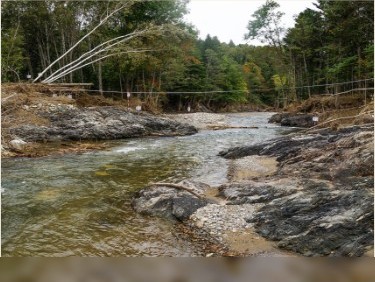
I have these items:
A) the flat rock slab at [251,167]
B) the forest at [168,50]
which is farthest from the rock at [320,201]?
the forest at [168,50]

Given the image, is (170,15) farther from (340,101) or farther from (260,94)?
(260,94)

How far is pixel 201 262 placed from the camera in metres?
1.65

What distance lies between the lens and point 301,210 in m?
4.27

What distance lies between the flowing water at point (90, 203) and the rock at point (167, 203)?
17 centimetres

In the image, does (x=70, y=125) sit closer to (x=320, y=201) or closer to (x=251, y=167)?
(x=251, y=167)

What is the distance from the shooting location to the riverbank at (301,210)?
3.49m

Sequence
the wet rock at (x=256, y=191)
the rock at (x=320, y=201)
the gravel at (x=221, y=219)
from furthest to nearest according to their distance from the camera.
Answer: the wet rock at (x=256, y=191), the gravel at (x=221, y=219), the rock at (x=320, y=201)

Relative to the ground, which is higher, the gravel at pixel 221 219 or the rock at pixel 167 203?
the rock at pixel 167 203

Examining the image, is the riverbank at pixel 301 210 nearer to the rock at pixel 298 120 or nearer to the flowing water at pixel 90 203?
the flowing water at pixel 90 203

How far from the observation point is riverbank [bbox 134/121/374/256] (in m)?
3.49

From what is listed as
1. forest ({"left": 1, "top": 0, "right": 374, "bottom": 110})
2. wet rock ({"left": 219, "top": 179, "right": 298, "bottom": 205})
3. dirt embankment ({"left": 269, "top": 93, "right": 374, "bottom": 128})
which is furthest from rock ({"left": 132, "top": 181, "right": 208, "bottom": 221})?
dirt embankment ({"left": 269, "top": 93, "right": 374, "bottom": 128})

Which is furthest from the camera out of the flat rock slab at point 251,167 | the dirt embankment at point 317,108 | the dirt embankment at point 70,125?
the dirt embankment at point 317,108

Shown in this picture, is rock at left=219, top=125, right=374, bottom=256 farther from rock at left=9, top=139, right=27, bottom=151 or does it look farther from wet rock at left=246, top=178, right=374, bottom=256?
rock at left=9, top=139, right=27, bottom=151

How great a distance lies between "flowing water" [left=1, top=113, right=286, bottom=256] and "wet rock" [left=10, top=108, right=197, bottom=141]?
3.69m
